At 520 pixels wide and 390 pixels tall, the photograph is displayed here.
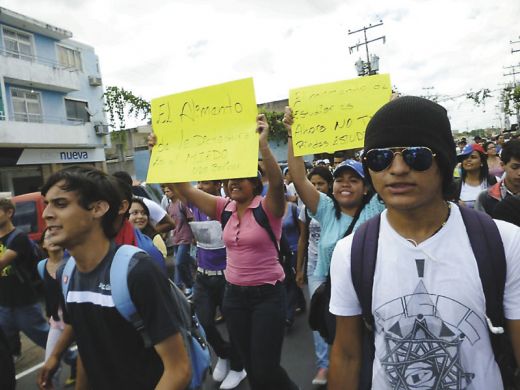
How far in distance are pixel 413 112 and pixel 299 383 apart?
285 centimetres

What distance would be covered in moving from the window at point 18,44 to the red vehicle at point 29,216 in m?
17.5

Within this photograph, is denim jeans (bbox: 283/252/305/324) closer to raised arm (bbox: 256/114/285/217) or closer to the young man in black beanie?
raised arm (bbox: 256/114/285/217)

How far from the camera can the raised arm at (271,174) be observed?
8.12 ft

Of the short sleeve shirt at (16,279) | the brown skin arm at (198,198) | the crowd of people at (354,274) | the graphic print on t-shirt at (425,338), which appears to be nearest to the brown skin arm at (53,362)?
the crowd of people at (354,274)

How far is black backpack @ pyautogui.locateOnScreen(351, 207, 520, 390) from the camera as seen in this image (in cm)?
118

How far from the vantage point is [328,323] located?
2.07m

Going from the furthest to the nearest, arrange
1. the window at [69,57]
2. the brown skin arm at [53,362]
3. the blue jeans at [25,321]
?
1. the window at [69,57]
2. the blue jeans at [25,321]
3. the brown skin arm at [53,362]

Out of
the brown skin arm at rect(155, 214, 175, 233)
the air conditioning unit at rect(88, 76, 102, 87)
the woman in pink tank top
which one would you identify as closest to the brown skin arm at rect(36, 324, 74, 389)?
the woman in pink tank top

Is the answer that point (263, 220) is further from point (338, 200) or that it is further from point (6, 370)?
point (6, 370)

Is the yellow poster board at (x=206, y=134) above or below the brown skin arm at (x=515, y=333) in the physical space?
above

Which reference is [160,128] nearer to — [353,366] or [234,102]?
[234,102]

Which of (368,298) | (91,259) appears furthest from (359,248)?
(91,259)

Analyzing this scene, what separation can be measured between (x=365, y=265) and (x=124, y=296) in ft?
3.21

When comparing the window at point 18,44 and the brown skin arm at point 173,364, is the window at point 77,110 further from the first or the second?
the brown skin arm at point 173,364
